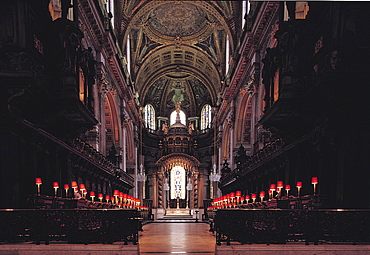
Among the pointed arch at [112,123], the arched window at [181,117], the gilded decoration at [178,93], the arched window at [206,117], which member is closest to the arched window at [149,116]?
Result: the gilded decoration at [178,93]

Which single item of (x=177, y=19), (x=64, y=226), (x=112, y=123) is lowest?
(x=64, y=226)

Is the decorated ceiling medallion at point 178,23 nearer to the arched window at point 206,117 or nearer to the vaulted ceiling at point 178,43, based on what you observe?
the vaulted ceiling at point 178,43

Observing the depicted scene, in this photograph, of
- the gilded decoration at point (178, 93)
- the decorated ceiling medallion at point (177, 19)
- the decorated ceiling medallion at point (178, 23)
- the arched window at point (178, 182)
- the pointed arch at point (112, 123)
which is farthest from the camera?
the arched window at point (178, 182)

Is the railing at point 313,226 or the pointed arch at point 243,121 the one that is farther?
the pointed arch at point 243,121

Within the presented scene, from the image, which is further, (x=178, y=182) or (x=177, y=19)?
(x=178, y=182)

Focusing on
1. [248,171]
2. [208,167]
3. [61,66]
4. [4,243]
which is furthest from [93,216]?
[208,167]

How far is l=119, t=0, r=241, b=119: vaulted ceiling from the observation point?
27766 millimetres

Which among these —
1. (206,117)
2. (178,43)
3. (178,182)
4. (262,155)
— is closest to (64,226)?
(262,155)

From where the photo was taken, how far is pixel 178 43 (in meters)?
35.5

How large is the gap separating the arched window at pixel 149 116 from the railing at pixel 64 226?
36.3 m

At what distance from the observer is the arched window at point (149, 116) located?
142ft

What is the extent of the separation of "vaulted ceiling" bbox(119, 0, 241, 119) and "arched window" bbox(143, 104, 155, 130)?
91 centimetres

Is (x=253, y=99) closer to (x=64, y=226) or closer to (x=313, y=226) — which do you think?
(x=313, y=226)

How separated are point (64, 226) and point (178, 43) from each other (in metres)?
30.5
